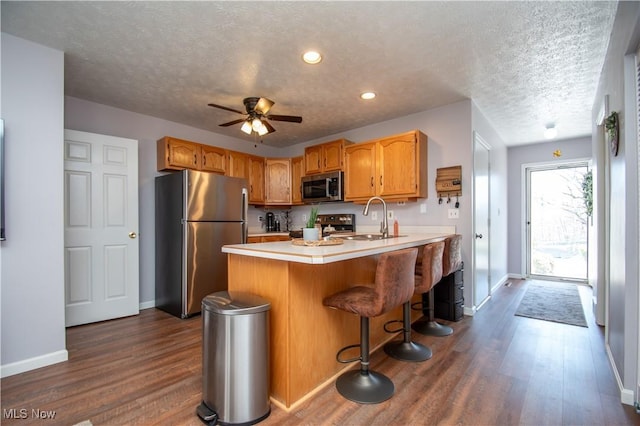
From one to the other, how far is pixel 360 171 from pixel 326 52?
195cm

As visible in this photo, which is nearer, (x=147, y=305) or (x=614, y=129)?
(x=614, y=129)

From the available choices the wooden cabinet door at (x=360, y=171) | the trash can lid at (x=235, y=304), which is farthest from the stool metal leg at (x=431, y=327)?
the trash can lid at (x=235, y=304)

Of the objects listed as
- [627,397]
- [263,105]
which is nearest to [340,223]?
[263,105]

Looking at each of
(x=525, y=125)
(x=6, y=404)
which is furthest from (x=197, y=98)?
(x=525, y=125)

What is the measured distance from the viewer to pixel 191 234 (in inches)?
136

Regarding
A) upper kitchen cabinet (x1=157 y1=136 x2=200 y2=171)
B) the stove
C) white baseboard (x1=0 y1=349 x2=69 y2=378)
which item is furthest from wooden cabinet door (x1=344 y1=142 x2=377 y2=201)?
white baseboard (x1=0 y1=349 x2=69 y2=378)

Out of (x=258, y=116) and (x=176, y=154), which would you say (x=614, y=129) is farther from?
(x=176, y=154)

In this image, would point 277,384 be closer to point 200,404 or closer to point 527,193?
point 200,404

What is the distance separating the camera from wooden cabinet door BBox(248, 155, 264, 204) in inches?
187

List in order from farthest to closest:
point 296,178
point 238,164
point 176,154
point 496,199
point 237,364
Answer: point 296,178 → point 496,199 → point 238,164 → point 176,154 → point 237,364

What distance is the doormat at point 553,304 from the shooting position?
3.27m

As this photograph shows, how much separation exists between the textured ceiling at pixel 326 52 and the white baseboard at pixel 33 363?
2.43 m

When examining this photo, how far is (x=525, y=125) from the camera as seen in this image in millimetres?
4297

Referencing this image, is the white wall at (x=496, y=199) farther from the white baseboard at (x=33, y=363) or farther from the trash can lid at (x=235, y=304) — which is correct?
the white baseboard at (x=33, y=363)
